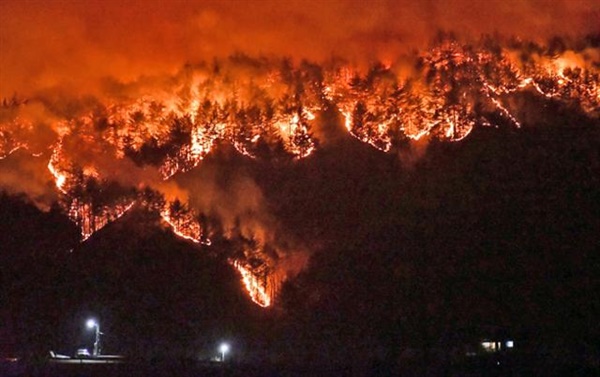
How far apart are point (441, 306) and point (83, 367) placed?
4.78m

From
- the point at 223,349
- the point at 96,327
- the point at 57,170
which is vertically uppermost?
the point at 57,170

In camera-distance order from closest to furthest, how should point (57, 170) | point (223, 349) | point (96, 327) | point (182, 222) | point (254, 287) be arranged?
point (223, 349)
point (254, 287)
point (96, 327)
point (182, 222)
point (57, 170)

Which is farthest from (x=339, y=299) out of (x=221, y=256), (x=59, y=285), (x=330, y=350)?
(x=59, y=285)

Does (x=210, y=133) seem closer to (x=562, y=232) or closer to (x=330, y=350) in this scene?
(x=330, y=350)

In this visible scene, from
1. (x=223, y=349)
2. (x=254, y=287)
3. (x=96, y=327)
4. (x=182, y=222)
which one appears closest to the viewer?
(x=223, y=349)

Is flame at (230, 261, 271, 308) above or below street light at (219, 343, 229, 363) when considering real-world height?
above

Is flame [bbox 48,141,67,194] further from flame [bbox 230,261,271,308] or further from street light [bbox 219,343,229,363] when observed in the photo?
street light [bbox 219,343,229,363]

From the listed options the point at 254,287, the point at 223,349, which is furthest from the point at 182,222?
the point at 223,349

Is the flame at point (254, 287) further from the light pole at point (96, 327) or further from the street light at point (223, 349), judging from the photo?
the light pole at point (96, 327)

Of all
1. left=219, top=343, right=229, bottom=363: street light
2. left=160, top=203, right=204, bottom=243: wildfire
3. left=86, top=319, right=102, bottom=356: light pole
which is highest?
left=160, top=203, right=204, bottom=243: wildfire

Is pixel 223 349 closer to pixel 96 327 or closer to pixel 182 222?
pixel 96 327

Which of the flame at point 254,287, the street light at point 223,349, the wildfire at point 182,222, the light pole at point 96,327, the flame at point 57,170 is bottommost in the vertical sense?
the street light at point 223,349

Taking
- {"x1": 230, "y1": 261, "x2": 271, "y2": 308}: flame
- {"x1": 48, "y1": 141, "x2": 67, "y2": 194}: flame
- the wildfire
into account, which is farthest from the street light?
{"x1": 48, "y1": 141, "x2": 67, "y2": 194}: flame

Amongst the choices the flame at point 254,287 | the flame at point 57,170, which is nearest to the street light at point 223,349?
the flame at point 254,287
